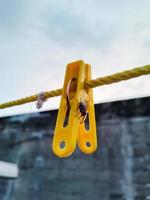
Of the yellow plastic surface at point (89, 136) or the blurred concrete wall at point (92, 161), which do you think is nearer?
the yellow plastic surface at point (89, 136)

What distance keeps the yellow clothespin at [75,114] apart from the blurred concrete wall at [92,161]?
0.91 m

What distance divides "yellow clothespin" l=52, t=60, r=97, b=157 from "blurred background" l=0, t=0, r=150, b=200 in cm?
65

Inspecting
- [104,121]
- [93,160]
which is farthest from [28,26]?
[93,160]

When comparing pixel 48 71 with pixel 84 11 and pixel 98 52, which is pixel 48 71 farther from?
pixel 84 11

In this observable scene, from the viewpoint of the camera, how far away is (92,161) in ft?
4.81

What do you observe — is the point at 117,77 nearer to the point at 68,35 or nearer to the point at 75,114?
the point at 75,114

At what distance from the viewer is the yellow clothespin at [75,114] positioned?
44 cm

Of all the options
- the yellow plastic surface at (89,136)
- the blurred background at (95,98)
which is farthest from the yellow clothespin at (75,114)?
the blurred background at (95,98)

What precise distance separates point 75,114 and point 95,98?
1013mm

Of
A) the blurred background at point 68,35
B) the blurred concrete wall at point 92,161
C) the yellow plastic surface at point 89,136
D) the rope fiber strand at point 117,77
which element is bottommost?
the yellow plastic surface at point 89,136

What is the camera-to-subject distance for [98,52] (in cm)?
150

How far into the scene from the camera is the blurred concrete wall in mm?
1330

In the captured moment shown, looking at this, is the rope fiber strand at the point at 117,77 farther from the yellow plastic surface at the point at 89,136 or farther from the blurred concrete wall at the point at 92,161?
the blurred concrete wall at the point at 92,161

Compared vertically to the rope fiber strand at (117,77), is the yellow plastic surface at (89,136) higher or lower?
lower
